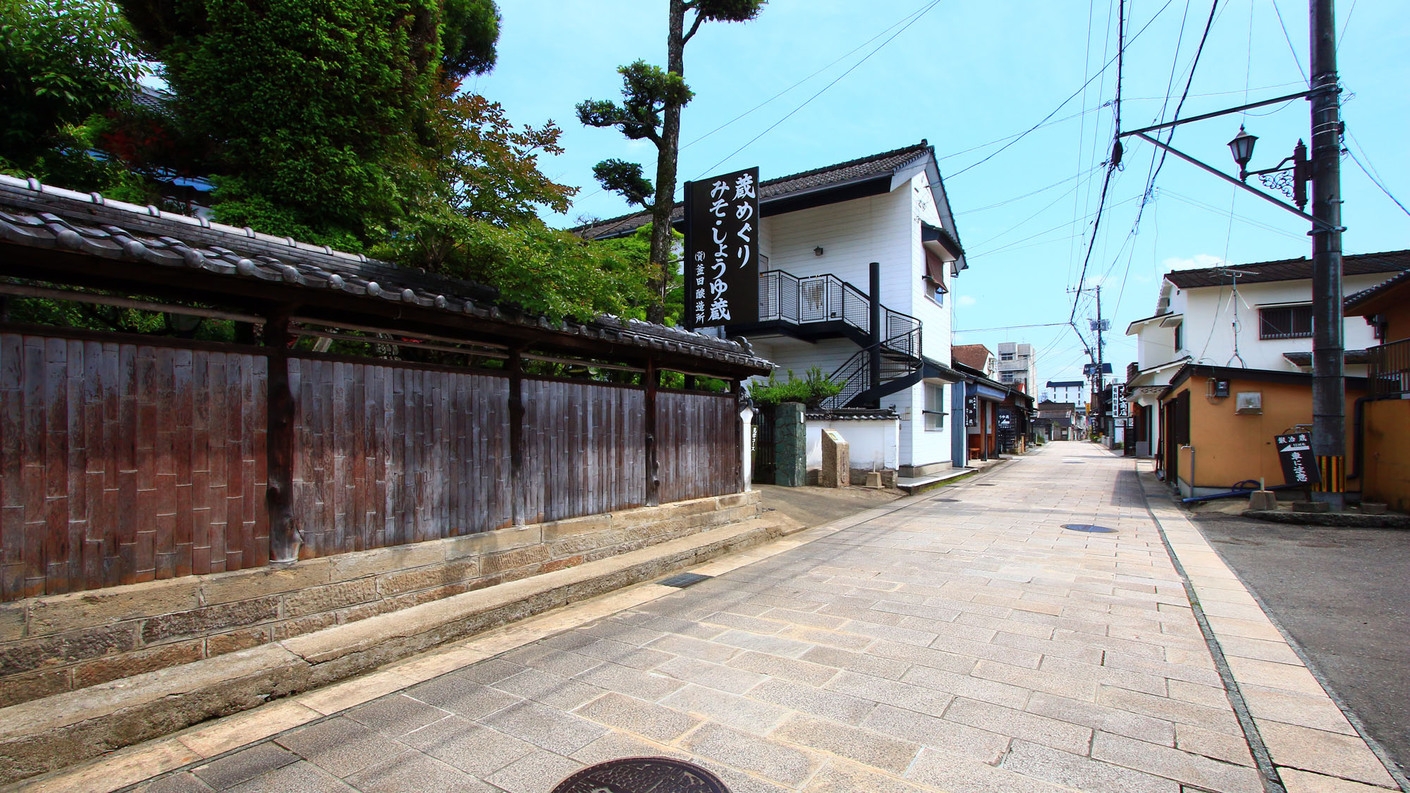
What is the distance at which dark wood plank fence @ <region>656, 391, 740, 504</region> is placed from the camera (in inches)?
350

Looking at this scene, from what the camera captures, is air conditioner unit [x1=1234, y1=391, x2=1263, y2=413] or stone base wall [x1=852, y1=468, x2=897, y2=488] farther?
stone base wall [x1=852, y1=468, x2=897, y2=488]

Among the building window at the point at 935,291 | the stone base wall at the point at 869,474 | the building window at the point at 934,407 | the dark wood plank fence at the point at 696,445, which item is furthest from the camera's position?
the building window at the point at 935,291

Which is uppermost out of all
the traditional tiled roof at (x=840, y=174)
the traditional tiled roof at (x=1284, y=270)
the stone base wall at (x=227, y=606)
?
the traditional tiled roof at (x=840, y=174)

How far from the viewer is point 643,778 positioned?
10.3 ft

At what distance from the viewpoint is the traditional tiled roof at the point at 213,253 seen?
11.1 ft

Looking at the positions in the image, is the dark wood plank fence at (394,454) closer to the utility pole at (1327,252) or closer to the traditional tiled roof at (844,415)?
the traditional tiled roof at (844,415)

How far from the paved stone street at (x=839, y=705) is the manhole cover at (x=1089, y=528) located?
3643 mm

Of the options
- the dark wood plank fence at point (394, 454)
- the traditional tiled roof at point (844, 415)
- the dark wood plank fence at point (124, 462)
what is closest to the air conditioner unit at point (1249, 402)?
the traditional tiled roof at point (844, 415)

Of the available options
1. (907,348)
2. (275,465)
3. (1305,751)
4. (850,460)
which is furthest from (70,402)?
(907,348)

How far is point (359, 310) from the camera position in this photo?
5039mm

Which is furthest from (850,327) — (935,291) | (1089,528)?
(1089,528)

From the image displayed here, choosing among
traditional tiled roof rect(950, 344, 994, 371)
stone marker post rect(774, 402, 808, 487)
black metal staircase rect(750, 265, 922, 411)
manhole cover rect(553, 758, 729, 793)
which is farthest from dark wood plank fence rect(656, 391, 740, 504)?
traditional tiled roof rect(950, 344, 994, 371)

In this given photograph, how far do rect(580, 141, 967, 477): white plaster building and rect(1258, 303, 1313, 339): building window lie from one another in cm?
1183

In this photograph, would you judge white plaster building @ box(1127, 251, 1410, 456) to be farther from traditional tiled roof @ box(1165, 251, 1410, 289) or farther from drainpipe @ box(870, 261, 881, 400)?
drainpipe @ box(870, 261, 881, 400)
